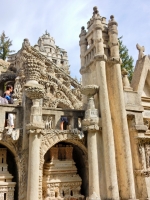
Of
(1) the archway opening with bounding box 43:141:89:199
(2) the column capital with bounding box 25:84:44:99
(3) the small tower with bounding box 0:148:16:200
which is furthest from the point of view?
(1) the archway opening with bounding box 43:141:89:199

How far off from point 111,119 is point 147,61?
403 cm

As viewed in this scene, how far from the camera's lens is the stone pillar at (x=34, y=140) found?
21.2ft

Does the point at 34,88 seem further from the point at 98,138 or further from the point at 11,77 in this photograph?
the point at 11,77

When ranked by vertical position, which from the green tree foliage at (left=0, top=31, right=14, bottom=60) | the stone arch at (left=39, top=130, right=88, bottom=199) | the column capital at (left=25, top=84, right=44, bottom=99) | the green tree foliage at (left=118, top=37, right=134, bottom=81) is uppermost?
the green tree foliage at (left=0, top=31, right=14, bottom=60)

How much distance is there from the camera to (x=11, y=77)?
60.4 ft

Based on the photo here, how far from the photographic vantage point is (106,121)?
7.74 metres

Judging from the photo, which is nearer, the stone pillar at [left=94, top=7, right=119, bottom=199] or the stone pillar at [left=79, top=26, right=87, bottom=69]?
the stone pillar at [left=94, top=7, right=119, bottom=199]

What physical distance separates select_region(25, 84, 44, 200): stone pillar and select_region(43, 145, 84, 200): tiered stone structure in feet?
3.39

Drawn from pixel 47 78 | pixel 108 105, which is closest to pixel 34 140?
pixel 108 105

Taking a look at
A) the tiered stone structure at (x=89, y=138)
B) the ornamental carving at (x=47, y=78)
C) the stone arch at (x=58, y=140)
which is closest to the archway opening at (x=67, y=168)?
the tiered stone structure at (x=89, y=138)

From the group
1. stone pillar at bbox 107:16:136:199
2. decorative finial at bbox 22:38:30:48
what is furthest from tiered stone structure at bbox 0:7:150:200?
decorative finial at bbox 22:38:30:48

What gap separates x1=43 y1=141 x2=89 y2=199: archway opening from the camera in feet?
25.2

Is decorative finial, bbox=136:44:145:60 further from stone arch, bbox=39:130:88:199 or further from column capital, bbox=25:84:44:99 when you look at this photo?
column capital, bbox=25:84:44:99

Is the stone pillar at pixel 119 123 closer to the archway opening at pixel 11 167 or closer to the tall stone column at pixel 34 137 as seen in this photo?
the tall stone column at pixel 34 137
